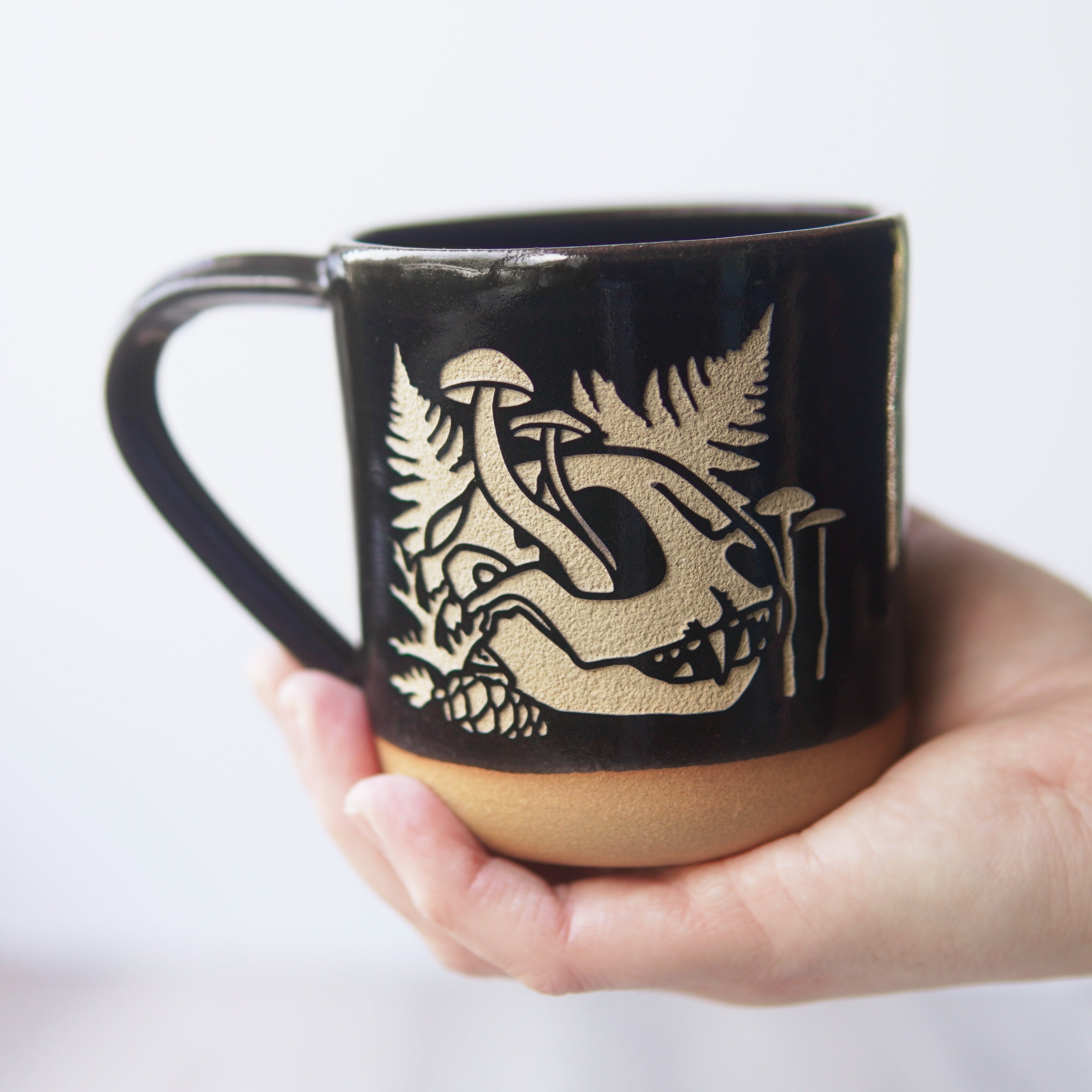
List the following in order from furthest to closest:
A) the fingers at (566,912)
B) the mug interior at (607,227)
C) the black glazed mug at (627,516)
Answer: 1. the mug interior at (607,227)
2. the fingers at (566,912)
3. the black glazed mug at (627,516)

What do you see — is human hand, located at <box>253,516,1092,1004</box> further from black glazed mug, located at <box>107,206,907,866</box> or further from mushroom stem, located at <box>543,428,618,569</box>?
mushroom stem, located at <box>543,428,618,569</box>

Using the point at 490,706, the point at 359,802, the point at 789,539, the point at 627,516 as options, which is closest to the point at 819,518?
the point at 789,539

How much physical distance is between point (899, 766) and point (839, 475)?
0.24 m

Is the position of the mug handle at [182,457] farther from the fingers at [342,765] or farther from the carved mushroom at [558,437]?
the carved mushroom at [558,437]

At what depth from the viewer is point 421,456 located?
2.26 ft

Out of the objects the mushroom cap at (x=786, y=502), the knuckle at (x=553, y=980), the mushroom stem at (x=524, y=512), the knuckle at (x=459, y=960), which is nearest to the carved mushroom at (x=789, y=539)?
the mushroom cap at (x=786, y=502)

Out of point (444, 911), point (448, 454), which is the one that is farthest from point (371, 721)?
point (448, 454)

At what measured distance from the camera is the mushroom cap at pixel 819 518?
676mm

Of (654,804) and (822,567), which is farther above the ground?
(822,567)

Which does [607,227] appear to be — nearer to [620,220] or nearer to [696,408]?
[620,220]

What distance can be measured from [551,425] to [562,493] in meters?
0.04

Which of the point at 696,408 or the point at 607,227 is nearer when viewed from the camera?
the point at 696,408

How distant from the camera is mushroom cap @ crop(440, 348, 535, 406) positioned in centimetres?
64

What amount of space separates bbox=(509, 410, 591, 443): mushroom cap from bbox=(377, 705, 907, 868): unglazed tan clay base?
21 centimetres
